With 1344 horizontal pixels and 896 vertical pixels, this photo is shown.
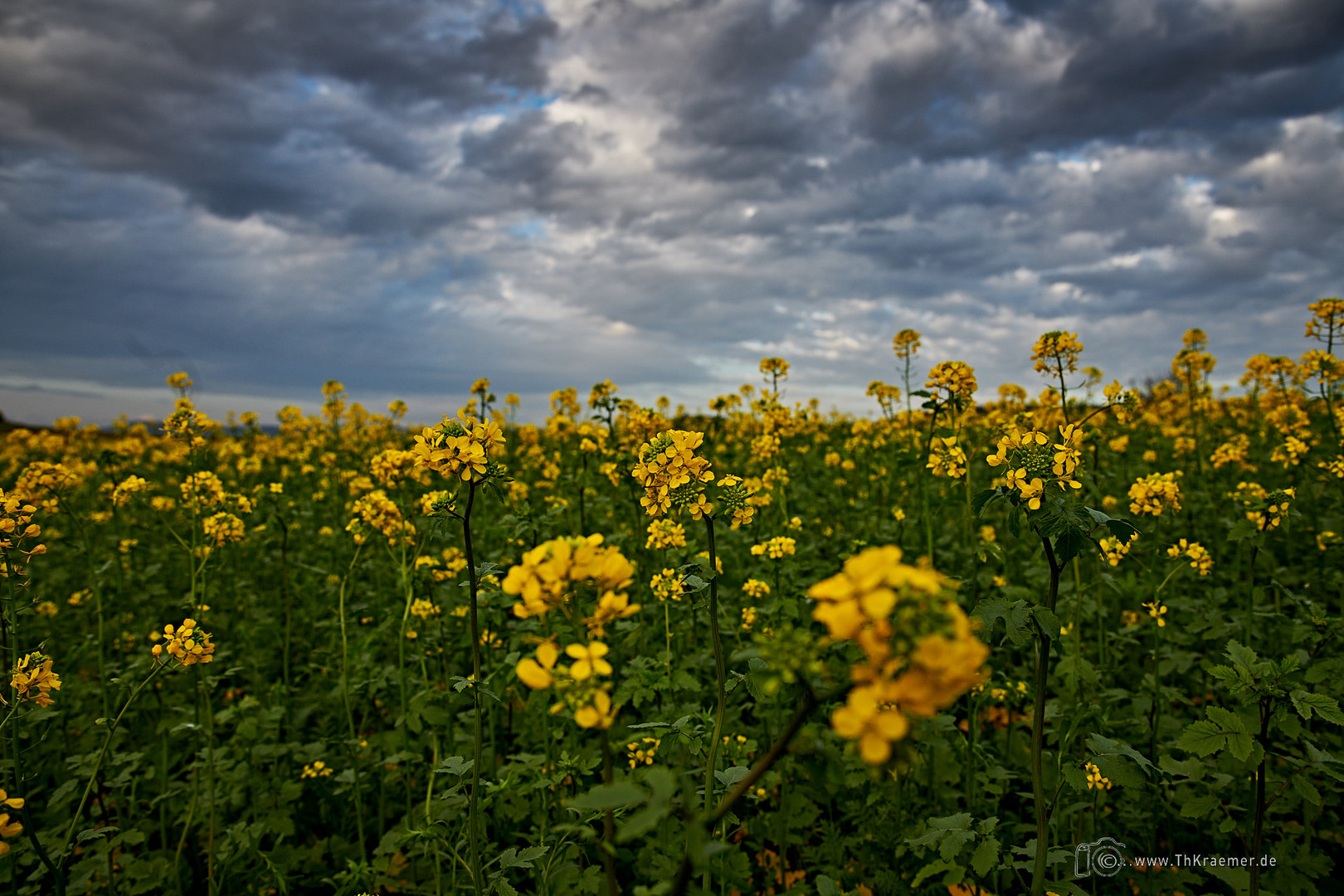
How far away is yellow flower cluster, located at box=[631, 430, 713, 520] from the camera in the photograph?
2371 mm

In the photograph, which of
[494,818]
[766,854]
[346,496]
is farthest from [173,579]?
[766,854]

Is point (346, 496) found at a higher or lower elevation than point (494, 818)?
higher

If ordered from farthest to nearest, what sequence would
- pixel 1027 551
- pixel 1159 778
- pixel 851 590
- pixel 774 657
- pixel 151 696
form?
pixel 1027 551 → pixel 151 696 → pixel 1159 778 → pixel 774 657 → pixel 851 590

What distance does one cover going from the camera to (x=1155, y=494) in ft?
14.3

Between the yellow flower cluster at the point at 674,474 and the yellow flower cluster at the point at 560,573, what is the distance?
3.09 ft

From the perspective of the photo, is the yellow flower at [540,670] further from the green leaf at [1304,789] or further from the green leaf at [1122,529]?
the green leaf at [1304,789]

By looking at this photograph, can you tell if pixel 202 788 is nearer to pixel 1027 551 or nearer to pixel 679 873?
pixel 679 873

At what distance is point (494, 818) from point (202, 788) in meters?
2.08

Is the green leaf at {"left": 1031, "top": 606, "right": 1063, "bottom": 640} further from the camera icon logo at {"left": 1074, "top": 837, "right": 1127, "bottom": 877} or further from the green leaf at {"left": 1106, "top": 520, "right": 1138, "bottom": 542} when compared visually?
the camera icon logo at {"left": 1074, "top": 837, "right": 1127, "bottom": 877}

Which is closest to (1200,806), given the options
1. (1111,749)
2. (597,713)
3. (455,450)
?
(1111,749)

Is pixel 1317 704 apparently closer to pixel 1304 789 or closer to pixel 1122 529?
pixel 1304 789

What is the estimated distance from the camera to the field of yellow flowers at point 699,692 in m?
1.56

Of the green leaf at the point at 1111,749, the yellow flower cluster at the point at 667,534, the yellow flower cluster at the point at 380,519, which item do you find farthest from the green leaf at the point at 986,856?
the yellow flower cluster at the point at 380,519

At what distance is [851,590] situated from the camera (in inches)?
40.7
